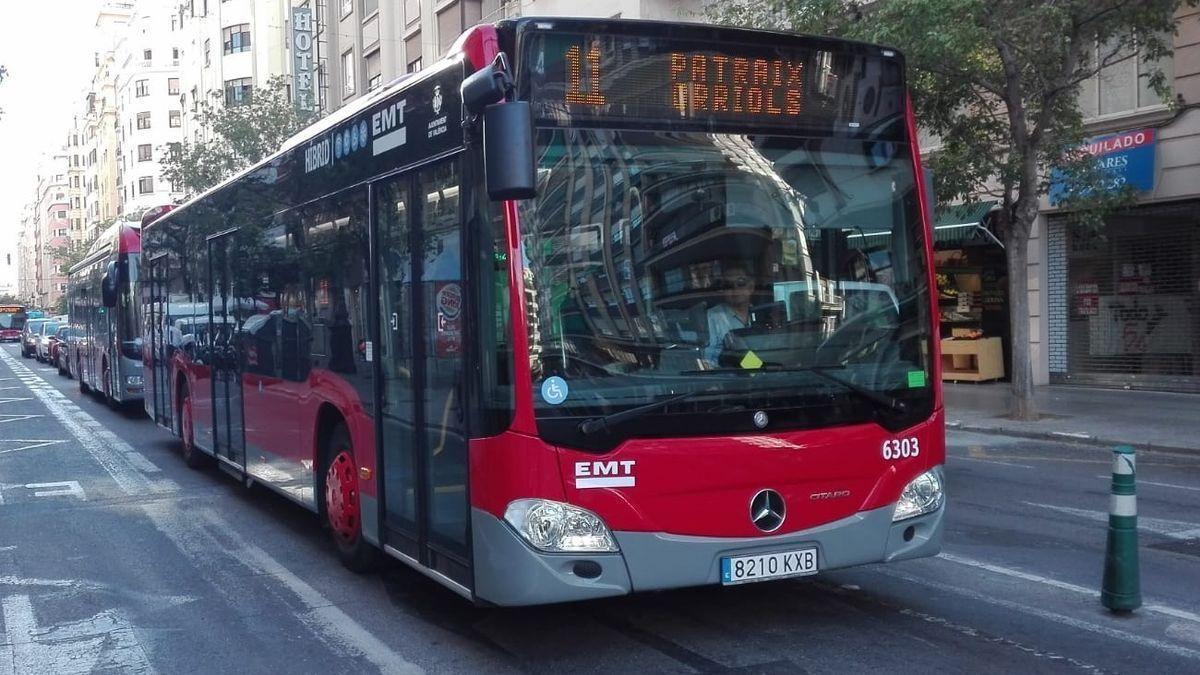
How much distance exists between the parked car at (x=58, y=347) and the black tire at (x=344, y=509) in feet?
101

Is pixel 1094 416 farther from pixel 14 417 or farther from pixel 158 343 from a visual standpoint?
pixel 14 417

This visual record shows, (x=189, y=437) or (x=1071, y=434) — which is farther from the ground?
(x=189, y=437)

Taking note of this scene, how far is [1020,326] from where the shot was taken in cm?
1692

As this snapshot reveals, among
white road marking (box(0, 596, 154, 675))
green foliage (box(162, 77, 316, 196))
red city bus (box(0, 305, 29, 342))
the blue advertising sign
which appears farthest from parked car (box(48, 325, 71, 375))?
red city bus (box(0, 305, 29, 342))

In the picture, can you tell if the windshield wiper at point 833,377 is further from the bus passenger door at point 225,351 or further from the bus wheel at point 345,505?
the bus passenger door at point 225,351

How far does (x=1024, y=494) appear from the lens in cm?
1109

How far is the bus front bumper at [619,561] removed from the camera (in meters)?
5.29

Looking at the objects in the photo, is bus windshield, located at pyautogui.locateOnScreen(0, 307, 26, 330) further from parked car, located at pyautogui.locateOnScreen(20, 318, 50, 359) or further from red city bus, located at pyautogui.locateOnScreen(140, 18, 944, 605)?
red city bus, located at pyautogui.locateOnScreen(140, 18, 944, 605)

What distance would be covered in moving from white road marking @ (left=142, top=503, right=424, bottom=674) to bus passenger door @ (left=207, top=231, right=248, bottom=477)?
69 centimetres

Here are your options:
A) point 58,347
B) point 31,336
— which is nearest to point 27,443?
point 58,347

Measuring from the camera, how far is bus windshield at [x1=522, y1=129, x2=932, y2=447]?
17.4 feet

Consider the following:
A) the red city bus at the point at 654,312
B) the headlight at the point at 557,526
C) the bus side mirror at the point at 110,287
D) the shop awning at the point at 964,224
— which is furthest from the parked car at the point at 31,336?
the headlight at the point at 557,526

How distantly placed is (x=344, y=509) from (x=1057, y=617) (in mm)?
4402

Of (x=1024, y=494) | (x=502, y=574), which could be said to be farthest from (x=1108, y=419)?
(x=502, y=574)
